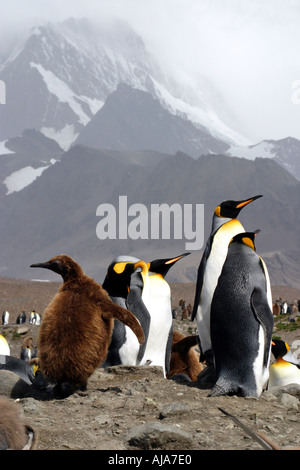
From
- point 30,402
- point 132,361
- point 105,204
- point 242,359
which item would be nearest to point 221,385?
point 242,359

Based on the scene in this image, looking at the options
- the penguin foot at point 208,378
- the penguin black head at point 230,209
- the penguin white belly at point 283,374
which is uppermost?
the penguin black head at point 230,209

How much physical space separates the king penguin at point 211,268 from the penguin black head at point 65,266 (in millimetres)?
1621

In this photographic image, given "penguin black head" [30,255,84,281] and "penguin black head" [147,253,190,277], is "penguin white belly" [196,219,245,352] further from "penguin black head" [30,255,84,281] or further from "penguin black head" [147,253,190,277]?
"penguin black head" [30,255,84,281]

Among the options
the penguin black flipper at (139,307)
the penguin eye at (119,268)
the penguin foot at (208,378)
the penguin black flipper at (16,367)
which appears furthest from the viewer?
A: the penguin eye at (119,268)

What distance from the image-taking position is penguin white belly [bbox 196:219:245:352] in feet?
20.0

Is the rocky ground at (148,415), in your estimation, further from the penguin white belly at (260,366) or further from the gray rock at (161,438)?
the penguin white belly at (260,366)

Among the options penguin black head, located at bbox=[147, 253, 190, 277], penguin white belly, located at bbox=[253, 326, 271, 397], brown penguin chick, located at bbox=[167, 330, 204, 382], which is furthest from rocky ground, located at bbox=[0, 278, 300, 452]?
penguin black head, located at bbox=[147, 253, 190, 277]

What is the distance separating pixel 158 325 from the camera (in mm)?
6762

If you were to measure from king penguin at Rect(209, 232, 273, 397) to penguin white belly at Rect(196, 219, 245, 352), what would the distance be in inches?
34.9

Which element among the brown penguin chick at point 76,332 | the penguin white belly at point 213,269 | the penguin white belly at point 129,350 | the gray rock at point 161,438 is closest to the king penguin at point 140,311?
the penguin white belly at point 129,350

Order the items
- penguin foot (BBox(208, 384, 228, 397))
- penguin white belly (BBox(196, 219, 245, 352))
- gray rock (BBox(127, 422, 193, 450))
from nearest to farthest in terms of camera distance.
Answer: gray rock (BBox(127, 422, 193, 450)) → penguin foot (BBox(208, 384, 228, 397)) → penguin white belly (BBox(196, 219, 245, 352))

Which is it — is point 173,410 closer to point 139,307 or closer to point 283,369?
point 139,307

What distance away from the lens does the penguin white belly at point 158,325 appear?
671 centimetres
